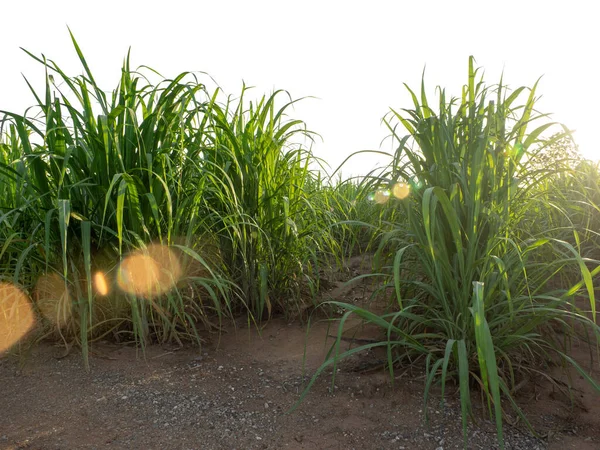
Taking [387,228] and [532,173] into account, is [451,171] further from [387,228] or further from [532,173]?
[387,228]

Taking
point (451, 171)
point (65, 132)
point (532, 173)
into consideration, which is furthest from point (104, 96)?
point (532, 173)

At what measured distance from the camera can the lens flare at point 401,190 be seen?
1820mm

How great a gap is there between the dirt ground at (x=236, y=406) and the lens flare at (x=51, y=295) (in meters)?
0.15

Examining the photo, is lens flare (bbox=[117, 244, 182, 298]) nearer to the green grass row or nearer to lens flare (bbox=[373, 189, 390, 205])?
the green grass row

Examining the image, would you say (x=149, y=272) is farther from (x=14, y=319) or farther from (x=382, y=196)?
(x=382, y=196)

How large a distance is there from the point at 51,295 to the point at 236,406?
1.00 m

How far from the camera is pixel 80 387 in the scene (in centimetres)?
193

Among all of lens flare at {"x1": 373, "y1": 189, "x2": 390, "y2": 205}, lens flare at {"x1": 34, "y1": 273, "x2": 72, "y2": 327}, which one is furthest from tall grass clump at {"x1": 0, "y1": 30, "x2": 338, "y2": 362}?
lens flare at {"x1": 373, "y1": 189, "x2": 390, "y2": 205}

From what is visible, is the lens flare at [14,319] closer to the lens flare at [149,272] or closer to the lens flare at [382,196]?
the lens flare at [149,272]

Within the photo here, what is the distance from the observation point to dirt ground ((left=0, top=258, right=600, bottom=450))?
5.26 ft

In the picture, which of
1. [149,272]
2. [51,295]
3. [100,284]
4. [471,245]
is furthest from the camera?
[51,295]

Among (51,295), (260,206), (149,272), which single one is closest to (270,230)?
(260,206)

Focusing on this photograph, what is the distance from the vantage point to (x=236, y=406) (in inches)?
72.2

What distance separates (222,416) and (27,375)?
0.88 meters
